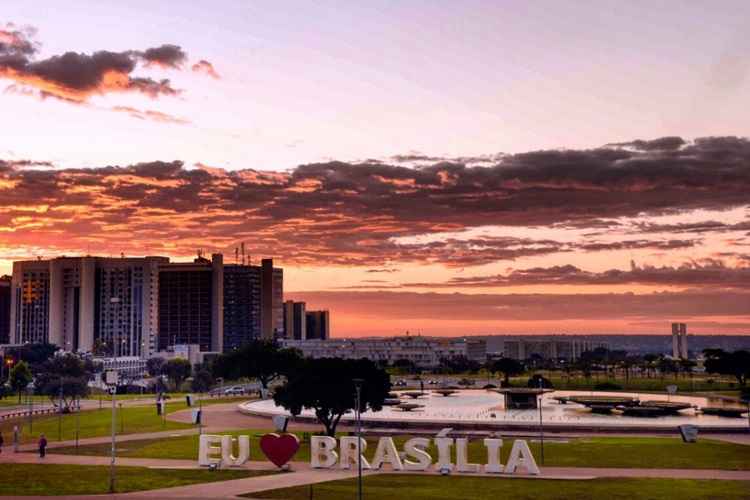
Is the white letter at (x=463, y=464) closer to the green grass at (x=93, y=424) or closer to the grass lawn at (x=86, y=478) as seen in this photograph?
the grass lawn at (x=86, y=478)

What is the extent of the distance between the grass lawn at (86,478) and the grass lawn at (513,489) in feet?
28.8

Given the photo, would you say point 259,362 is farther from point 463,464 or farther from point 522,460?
point 522,460

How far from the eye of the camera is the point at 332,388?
84.9 metres

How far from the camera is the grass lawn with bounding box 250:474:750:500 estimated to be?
52.3 metres

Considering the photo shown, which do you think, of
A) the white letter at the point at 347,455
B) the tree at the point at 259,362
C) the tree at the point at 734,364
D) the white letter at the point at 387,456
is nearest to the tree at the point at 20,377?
the tree at the point at 259,362

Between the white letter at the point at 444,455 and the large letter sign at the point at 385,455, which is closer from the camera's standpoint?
the large letter sign at the point at 385,455

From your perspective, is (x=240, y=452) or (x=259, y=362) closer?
(x=240, y=452)

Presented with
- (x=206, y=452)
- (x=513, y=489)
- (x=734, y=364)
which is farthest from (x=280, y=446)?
(x=734, y=364)

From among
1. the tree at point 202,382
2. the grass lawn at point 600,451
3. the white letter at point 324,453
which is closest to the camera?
the white letter at point 324,453

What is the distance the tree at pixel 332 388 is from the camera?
8488cm

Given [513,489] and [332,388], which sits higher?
[332,388]

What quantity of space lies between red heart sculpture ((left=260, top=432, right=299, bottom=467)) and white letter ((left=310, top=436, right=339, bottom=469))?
217 centimetres

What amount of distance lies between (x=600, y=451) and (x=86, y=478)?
43.7m

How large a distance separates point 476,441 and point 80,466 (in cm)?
3944
